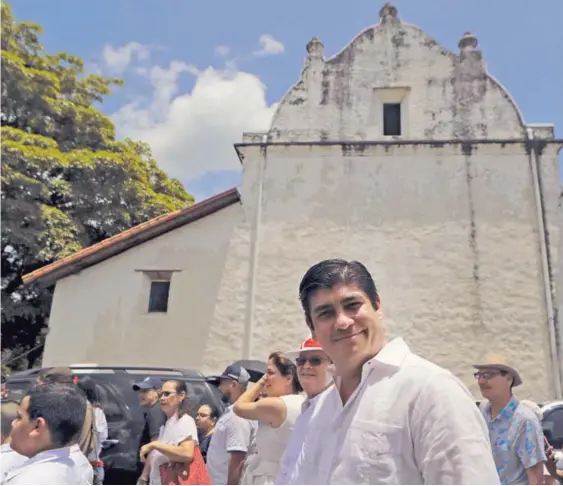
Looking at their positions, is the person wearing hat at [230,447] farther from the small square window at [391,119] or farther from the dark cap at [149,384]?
the small square window at [391,119]

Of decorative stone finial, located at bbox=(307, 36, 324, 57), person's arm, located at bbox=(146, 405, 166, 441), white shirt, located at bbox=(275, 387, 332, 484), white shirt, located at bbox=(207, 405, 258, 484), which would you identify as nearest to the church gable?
decorative stone finial, located at bbox=(307, 36, 324, 57)

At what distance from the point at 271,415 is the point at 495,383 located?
1792 millimetres

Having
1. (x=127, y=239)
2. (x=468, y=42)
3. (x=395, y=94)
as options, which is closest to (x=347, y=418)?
(x=127, y=239)

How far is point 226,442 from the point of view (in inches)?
165

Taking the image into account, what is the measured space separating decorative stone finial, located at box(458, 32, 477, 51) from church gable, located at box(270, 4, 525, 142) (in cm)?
3

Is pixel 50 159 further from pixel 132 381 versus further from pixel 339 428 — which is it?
pixel 339 428

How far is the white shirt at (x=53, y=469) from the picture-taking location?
2535 millimetres

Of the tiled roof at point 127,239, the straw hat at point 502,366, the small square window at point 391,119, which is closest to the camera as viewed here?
the straw hat at point 502,366

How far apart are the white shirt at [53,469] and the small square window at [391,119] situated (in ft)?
37.3

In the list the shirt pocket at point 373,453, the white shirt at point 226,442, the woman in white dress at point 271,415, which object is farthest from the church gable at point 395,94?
the shirt pocket at point 373,453

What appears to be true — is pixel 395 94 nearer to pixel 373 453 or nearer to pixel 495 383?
pixel 495 383

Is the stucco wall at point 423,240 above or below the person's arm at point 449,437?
above

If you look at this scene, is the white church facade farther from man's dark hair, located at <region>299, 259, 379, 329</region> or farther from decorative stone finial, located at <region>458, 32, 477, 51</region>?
man's dark hair, located at <region>299, 259, 379, 329</region>

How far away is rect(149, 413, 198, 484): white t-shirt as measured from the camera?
436cm
